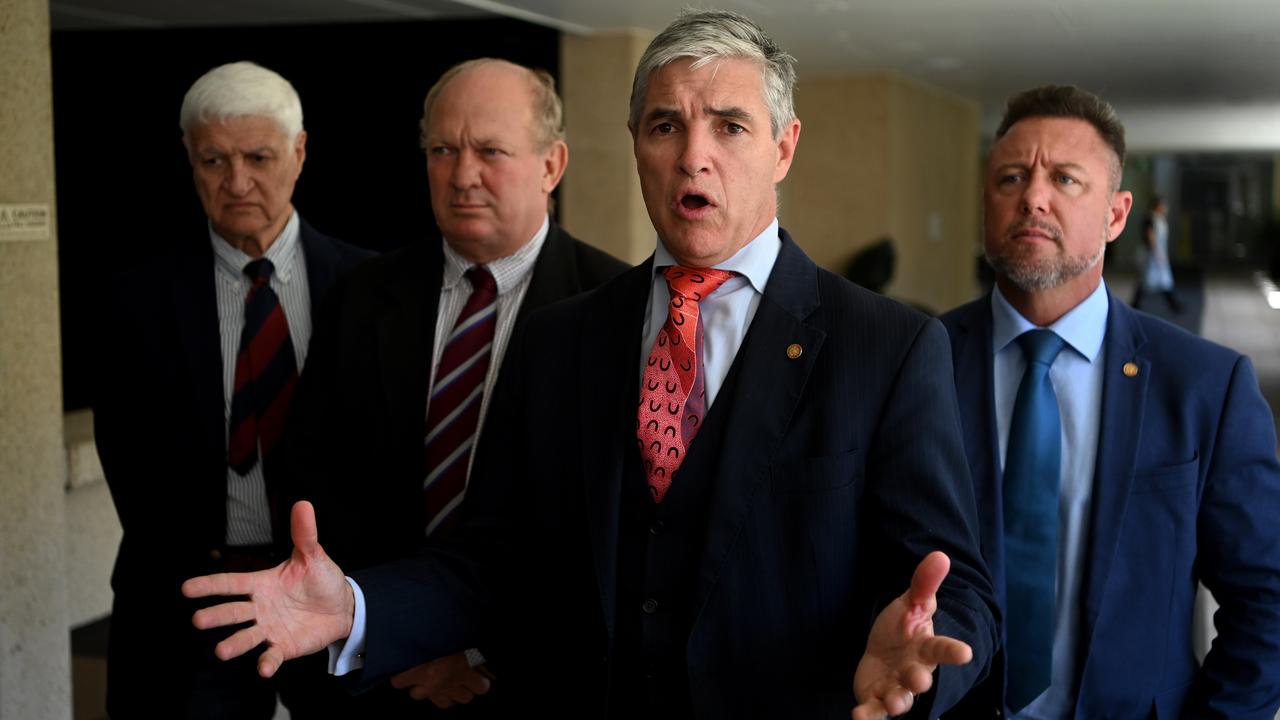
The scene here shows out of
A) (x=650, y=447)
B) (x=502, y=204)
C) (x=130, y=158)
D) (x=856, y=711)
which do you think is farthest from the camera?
(x=130, y=158)

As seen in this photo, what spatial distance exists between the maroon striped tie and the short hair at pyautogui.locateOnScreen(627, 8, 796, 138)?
78 cm

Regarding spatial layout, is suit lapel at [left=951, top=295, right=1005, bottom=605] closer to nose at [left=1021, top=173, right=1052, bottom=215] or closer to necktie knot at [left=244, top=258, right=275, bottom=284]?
nose at [left=1021, top=173, right=1052, bottom=215]

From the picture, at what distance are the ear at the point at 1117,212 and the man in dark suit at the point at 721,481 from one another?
2.43ft

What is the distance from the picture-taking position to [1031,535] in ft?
6.17

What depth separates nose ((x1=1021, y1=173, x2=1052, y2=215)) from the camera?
1.97 m

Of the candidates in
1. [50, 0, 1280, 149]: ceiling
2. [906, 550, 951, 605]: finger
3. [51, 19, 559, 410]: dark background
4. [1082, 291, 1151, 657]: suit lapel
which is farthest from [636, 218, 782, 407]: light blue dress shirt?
[51, 19, 559, 410]: dark background

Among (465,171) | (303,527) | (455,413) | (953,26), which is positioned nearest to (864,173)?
(953,26)

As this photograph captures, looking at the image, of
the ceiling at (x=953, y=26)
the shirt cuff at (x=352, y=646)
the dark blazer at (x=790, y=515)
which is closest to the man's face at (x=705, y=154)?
the dark blazer at (x=790, y=515)

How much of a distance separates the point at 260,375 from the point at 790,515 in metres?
1.51

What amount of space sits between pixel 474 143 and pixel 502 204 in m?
0.13

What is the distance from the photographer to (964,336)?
203cm

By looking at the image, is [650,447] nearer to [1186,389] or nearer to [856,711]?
[856,711]

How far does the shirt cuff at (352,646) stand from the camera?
1537mm

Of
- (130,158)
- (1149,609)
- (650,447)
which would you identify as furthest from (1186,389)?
(130,158)
